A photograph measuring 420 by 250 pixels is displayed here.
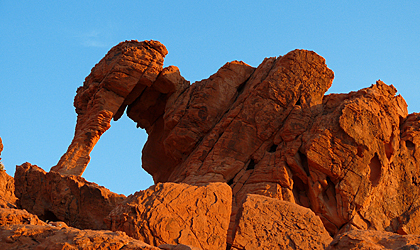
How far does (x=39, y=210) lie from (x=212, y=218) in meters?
13.4

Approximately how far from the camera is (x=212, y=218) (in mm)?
14883

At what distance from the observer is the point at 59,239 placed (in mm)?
10742

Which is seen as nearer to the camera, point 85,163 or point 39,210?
point 39,210

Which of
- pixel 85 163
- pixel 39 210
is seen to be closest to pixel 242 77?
pixel 85 163

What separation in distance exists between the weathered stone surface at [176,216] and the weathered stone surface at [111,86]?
15.4 meters

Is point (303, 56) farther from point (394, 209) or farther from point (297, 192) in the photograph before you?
point (394, 209)

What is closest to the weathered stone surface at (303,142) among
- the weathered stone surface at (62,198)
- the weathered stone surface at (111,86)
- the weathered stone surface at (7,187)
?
the weathered stone surface at (111,86)

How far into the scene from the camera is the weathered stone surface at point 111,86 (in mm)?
30500

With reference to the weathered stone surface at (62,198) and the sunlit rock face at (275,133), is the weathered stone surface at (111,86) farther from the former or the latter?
the weathered stone surface at (62,198)

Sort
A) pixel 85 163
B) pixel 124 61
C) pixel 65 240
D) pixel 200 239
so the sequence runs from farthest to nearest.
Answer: pixel 124 61 < pixel 85 163 < pixel 200 239 < pixel 65 240

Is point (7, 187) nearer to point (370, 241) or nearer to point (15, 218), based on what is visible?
point (15, 218)

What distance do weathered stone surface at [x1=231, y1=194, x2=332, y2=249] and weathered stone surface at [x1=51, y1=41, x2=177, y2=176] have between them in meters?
16.6

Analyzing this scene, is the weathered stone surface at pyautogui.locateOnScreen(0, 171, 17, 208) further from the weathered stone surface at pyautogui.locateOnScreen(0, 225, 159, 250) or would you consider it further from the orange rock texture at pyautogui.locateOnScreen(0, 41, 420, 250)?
the weathered stone surface at pyautogui.locateOnScreen(0, 225, 159, 250)

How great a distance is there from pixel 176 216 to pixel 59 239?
4394 millimetres
